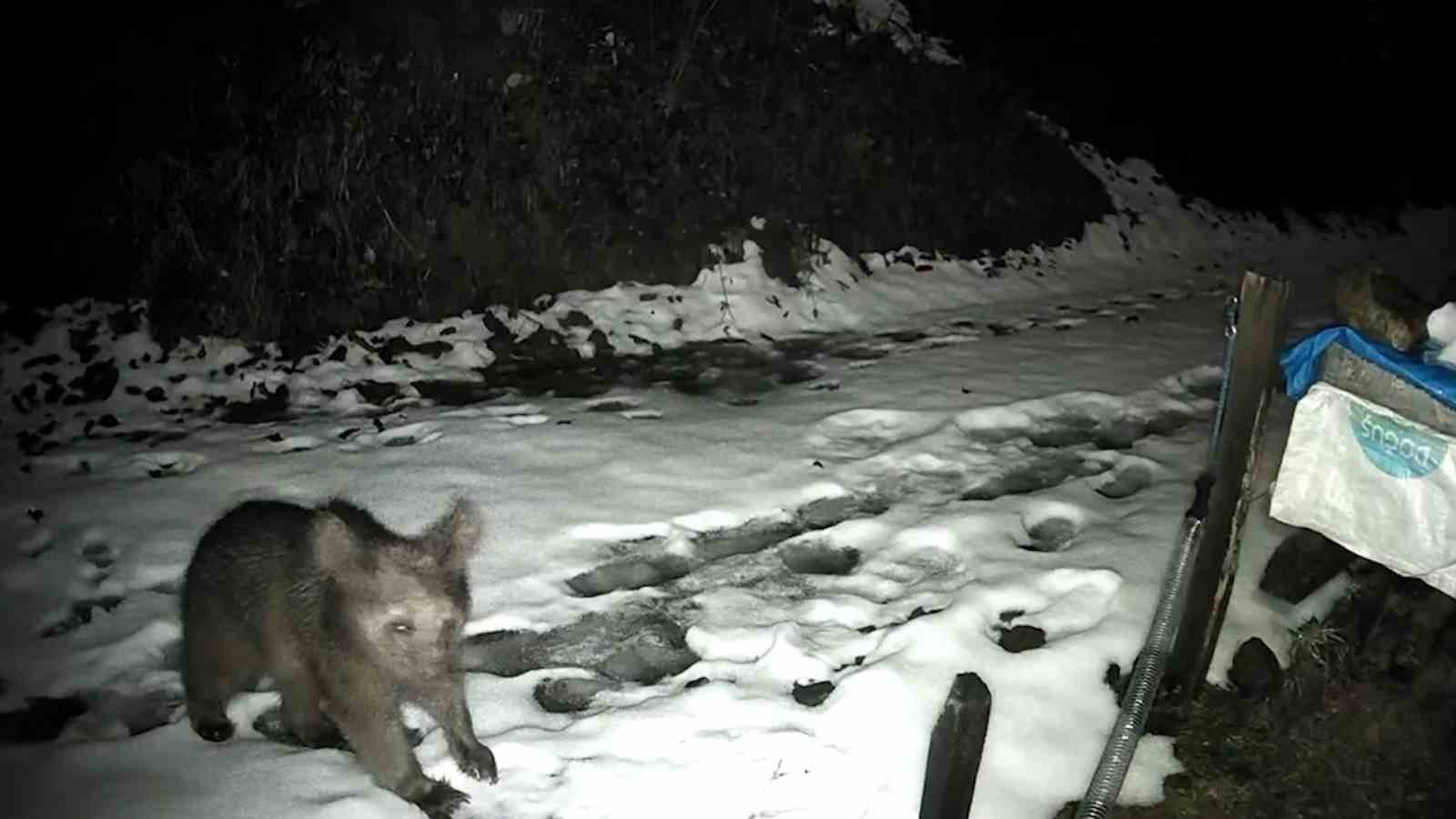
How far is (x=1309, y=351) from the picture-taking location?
3.87m

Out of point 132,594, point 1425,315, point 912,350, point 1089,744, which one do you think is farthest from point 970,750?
point 912,350

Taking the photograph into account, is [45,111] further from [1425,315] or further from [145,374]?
[1425,315]

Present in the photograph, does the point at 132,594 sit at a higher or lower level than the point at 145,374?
lower

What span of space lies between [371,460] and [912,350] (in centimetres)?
491

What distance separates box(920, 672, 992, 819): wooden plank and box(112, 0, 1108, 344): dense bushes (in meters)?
6.90

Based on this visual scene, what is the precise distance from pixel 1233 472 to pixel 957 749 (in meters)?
2.04

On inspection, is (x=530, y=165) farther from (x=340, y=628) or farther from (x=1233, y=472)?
(x=1233, y=472)

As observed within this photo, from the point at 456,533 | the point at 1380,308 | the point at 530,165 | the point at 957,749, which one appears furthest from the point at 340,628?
the point at 530,165

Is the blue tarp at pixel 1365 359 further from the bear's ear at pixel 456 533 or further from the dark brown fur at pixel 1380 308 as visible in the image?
the bear's ear at pixel 456 533

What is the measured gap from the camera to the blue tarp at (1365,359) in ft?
11.2

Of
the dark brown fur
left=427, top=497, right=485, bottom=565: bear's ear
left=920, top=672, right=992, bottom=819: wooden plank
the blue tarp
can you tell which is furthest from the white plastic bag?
left=427, top=497, right=485, bottom=565: bear's ear

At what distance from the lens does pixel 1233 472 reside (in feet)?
12.3

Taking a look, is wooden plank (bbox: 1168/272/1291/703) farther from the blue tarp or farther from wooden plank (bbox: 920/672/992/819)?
wooden plank (bbox: 920/672/992/819)

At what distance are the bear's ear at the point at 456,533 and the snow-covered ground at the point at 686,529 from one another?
0.92 m
